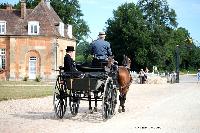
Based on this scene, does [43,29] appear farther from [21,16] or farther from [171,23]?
[171,23]

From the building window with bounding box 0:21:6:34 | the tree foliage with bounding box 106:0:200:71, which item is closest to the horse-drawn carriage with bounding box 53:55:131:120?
the building window with bounding box 0:21:6:34

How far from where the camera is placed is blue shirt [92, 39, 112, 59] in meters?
15.4

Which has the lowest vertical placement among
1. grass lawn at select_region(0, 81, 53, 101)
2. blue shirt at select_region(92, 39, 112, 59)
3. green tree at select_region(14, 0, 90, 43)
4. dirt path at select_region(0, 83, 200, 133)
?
grass lawn at select_region(0, 81, 53, 101)

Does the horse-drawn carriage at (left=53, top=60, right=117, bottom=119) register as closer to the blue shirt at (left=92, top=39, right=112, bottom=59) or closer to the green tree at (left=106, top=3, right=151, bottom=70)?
the blue shirt at (left=92, top=39, right=112, bottom=59)

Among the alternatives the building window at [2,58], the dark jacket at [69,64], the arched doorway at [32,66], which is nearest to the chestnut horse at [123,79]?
the dark jacket at [69,64]

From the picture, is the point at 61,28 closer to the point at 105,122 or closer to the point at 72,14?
the point at 72,14

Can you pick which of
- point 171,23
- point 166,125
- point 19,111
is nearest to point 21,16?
point 171,23

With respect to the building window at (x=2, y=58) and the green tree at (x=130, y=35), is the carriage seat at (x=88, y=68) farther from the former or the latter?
the green tree at (x=130, y=35)

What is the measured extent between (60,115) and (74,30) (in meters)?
63.9

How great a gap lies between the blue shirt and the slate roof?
138 ft

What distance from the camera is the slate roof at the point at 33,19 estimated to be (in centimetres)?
5772

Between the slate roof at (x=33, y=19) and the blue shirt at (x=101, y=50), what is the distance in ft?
138

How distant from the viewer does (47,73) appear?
5731 centimetres

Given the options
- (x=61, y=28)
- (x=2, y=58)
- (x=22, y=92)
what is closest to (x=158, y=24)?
(x=61, y=28)
